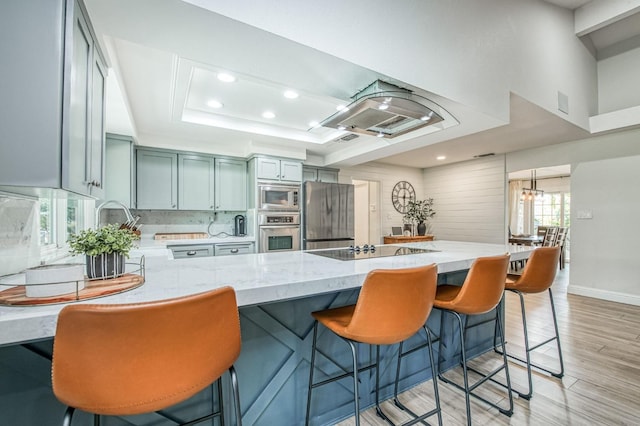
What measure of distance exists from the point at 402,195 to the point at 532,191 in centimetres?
409

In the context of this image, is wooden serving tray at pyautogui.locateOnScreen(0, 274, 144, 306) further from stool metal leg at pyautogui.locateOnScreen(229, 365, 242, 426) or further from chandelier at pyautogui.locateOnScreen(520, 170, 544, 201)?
chandelier at pyautogui.locateOnScreen(520, 170, 544, 201)

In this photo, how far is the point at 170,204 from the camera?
403 cm

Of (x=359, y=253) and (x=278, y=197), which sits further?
(x=278, y=197)

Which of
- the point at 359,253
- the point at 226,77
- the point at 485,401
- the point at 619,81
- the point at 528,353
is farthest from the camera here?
the point at 619,81

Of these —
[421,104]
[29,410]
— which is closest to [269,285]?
[29,410]

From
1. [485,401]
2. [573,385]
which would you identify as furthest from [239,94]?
[573,385]

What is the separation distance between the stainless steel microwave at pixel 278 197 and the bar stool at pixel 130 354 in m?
3.51

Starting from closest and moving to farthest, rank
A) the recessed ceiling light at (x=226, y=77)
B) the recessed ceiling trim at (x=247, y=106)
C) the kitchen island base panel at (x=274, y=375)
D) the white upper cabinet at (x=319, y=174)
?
the kitchen island base panel at (x=274, y=375), the recessed ceiling light at (x=226, y=77), the recessed ceiling trim at (x=247, y=106), the white upper cabinet at (x=319, y=174)

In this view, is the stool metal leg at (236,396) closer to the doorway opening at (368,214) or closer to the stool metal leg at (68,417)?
the stool metal leg at (68,417)

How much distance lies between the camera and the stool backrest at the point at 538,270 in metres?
2.06

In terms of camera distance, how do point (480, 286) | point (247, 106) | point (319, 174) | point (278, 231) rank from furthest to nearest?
point (319, 174), point (278, 231), point (247, 106), point (480, 286)

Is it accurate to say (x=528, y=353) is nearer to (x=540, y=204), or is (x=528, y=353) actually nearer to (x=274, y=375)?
(x=274, y=375)

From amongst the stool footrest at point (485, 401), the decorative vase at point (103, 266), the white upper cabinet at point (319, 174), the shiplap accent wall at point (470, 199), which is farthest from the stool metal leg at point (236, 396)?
the shiplap accent wall at point (470, 199)

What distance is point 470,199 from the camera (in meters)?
5.88
